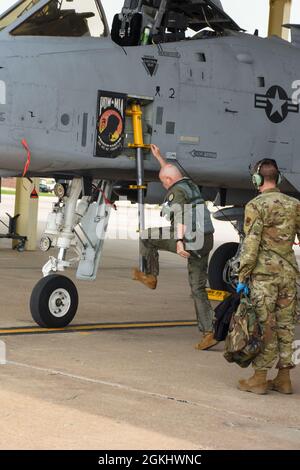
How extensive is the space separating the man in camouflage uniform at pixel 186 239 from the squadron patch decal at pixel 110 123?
799mm

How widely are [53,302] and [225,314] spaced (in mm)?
2498

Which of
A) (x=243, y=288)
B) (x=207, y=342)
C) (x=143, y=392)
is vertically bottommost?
(x=207, y=342)

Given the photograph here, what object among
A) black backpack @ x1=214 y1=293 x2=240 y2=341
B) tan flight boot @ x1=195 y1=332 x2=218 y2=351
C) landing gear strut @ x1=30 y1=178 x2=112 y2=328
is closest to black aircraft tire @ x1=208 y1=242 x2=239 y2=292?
landing gear strut @ x1=30 y1=178 x2=112 y2=328

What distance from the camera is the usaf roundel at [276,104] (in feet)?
35.4

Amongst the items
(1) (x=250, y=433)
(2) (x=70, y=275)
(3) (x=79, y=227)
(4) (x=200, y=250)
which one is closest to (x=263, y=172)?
(4) (x=200, y=250)

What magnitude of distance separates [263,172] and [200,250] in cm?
153

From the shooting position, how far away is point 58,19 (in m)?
9.46

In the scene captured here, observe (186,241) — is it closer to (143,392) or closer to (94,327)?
(94,327)

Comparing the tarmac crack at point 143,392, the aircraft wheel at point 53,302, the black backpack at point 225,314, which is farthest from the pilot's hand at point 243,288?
the aircraft wheel at point 53,302

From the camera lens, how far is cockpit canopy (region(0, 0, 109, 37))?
930 centimetres

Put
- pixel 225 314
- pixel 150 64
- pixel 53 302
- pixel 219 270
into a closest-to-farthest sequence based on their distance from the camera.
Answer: pixel 225 314, pixel 53 302, pixel 150 64, pixel 219 270

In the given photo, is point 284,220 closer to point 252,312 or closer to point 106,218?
point 252,312

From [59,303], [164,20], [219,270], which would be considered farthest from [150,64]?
[219,270]

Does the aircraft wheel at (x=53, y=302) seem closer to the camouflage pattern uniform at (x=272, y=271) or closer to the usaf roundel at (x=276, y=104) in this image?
the camouflage pattern uniform at (x=272, y=271)
